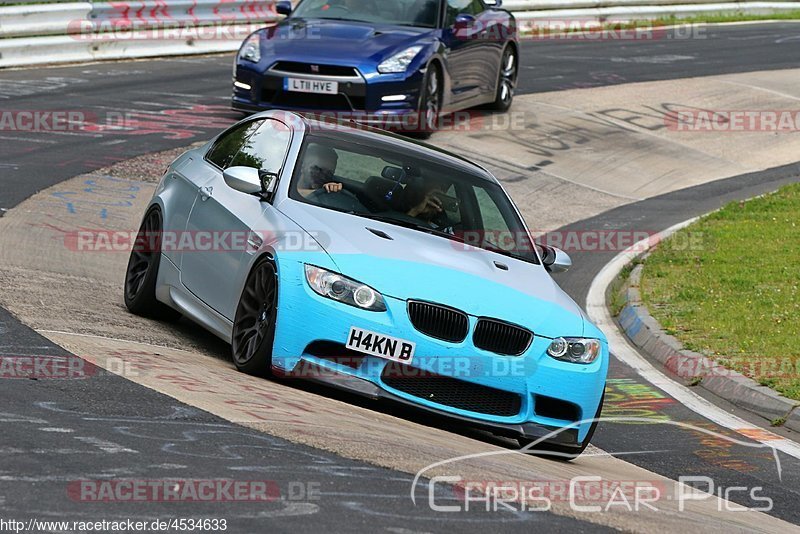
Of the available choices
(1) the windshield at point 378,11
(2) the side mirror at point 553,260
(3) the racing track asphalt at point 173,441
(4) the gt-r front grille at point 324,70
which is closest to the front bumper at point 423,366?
(3) the racing track asphalt at point 173,441

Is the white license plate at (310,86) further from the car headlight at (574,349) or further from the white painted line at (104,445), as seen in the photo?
the white painted line at (104,445)

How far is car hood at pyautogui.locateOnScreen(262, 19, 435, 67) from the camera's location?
16.4 meters

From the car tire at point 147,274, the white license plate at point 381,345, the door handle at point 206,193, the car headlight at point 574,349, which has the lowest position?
the car tire at point 147,274

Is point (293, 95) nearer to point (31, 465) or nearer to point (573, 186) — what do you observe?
point (573, 186)

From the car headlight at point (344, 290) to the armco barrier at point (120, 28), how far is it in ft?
46.5

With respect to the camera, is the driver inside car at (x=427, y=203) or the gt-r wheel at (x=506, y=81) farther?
the gt-r wheel at (x=506, y=81)

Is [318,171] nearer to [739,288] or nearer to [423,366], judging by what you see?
[423,366]

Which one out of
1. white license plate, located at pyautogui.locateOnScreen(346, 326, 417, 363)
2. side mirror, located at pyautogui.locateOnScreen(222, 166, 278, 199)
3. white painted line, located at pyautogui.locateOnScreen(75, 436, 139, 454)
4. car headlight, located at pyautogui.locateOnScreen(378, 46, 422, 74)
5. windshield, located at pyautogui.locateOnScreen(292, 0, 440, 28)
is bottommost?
white license plate, located at pyautogui.locateOnScreen(346, 326, 417, 363)

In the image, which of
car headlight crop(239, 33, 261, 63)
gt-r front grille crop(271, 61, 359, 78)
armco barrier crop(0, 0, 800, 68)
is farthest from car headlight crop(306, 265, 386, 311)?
armco barrier crop(0, 0, 800, 68)

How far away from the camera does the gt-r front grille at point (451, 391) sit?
7199 millimetres

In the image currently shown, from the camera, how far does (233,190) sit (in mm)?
8727

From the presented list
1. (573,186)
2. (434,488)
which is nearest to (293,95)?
(573,186)

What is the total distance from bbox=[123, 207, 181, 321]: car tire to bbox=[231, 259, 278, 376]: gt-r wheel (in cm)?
149

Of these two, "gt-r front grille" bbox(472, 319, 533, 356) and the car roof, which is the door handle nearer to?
the car roof
